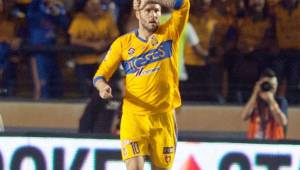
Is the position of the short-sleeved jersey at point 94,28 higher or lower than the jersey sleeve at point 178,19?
lower

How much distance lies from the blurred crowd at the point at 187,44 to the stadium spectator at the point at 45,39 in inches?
0.5

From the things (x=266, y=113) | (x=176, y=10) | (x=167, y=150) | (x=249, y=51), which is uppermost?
(x=176, y=10)

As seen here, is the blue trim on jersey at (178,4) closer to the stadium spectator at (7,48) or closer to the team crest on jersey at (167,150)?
the team crest on jersey at (167,150)

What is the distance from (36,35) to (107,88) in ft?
17.0

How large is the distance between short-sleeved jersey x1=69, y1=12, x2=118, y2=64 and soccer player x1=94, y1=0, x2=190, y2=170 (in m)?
4.23

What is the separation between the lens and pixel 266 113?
1209 centimetres

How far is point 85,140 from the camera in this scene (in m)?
10.5

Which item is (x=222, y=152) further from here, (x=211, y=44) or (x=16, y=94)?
(x=16, y=94)

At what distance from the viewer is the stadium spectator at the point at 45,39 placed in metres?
13.6

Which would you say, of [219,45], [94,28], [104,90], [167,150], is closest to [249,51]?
[219,45]

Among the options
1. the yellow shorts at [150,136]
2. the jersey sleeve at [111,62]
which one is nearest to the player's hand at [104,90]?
the jersey sleeve at [111,62]

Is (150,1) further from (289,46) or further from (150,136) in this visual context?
(289,46)

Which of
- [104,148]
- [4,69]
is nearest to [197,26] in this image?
[4,69]

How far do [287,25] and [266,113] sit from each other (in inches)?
67.4
